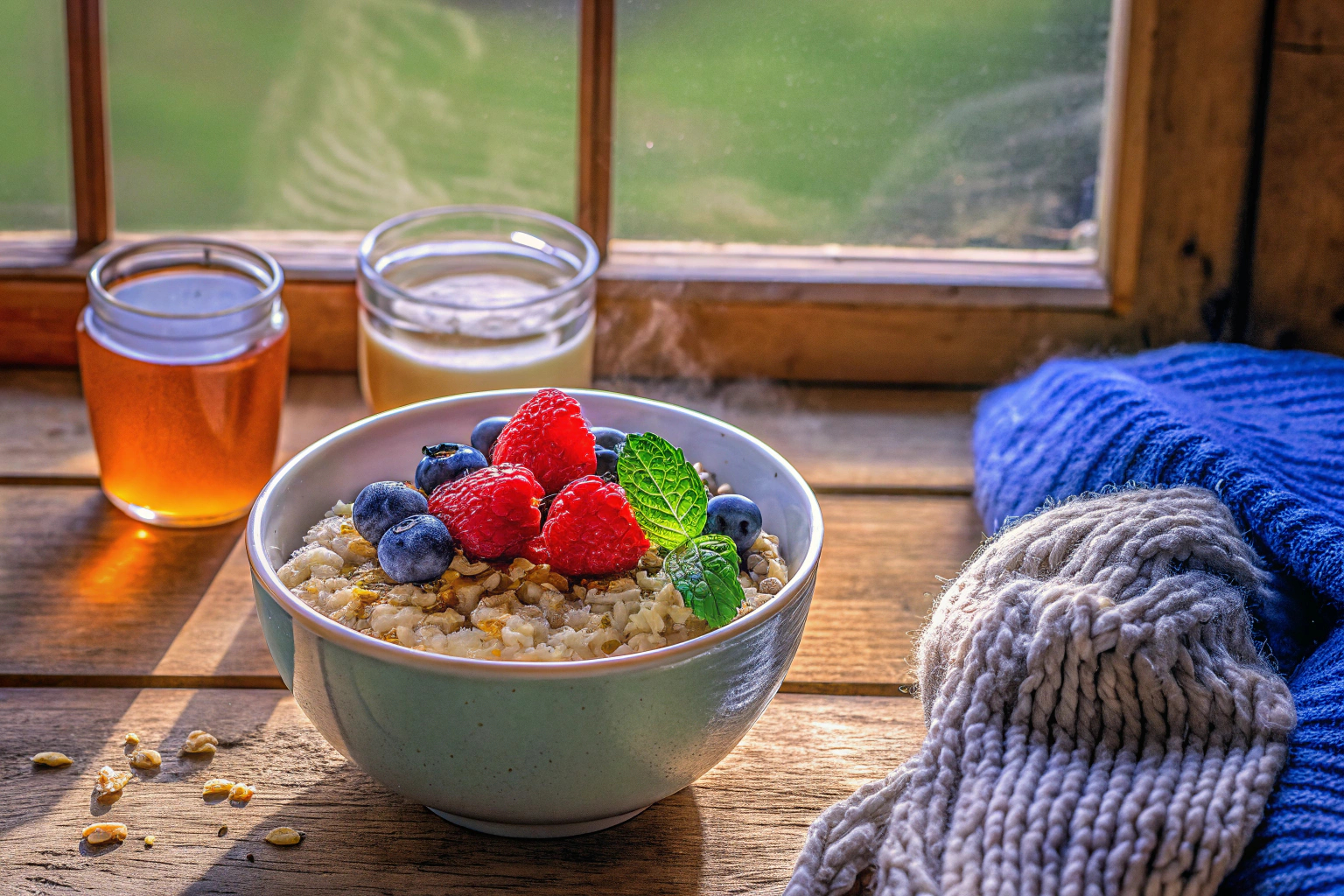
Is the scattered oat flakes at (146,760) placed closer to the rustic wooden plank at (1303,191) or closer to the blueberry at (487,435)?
the blueberry at (487,435)

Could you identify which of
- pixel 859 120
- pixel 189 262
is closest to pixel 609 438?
pixel 189 262

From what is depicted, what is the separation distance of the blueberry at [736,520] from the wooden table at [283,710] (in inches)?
6.1

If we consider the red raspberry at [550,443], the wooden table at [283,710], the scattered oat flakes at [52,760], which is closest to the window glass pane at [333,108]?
the wooden table at [283,710]

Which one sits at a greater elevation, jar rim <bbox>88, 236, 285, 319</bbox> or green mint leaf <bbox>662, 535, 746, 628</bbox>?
jar rim <bbox>88, 236, 285, 319</bbox>

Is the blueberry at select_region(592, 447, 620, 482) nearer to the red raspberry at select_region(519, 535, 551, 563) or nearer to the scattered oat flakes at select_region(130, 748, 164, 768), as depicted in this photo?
the red raspberry at select_region(519, 535, 551, 563)

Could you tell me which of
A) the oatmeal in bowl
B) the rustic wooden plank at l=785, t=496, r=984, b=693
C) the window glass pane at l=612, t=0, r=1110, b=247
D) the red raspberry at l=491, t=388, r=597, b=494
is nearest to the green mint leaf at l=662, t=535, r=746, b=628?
the oatmeal in bowl

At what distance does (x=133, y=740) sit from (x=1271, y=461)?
2.58 ft

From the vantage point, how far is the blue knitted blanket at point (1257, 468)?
62 cm

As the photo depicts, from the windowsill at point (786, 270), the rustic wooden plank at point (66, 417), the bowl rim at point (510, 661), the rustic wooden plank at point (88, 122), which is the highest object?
the rustic wooden plank at point (88, 122)

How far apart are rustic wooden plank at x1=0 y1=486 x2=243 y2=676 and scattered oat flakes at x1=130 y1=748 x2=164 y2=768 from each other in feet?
0.35

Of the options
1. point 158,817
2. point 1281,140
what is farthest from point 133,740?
point 1281,140

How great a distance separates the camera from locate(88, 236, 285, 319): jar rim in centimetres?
97

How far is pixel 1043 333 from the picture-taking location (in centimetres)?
129

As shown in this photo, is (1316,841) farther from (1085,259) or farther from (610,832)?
(1085,259)
